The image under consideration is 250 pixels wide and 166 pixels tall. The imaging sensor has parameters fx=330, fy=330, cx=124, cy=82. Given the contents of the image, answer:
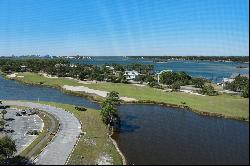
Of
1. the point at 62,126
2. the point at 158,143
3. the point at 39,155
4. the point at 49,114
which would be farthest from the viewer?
the point at 49,114

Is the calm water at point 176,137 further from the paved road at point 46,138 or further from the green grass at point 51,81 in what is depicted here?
the green grass at point 51,81

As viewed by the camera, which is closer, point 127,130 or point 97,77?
point 127,130

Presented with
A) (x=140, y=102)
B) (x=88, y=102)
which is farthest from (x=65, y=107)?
(x=140, y=102)

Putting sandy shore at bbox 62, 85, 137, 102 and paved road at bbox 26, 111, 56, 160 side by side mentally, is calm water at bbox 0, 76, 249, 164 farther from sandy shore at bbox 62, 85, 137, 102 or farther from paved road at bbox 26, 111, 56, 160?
paved road at bbox 26, 111, 56, 160

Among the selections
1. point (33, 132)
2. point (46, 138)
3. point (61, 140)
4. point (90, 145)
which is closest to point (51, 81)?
point (33, 132)

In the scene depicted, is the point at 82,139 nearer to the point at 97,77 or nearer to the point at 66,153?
the point at 66,153

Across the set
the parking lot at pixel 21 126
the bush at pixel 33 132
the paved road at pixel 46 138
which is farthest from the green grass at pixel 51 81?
the bush at pixel 33 132
